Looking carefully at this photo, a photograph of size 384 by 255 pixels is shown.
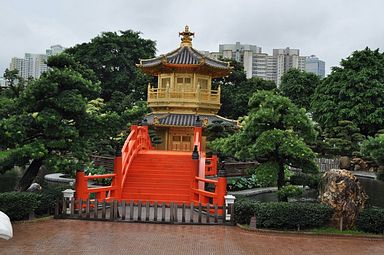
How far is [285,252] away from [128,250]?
3516mm

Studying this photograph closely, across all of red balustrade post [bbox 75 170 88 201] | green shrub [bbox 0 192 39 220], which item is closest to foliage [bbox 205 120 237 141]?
red balustrade post [bbox 75 170 88 201]

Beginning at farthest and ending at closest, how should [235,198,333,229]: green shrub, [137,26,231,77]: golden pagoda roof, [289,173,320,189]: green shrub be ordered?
1. [137,26,231,77]: golden pagoda roof
2. [289,173,320,189]: green shrub
3. [235,198,333,229]: green shrub

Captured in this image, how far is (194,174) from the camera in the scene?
50.4 feet

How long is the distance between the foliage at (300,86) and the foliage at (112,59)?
51.0 feet

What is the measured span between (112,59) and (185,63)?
19.9 meters

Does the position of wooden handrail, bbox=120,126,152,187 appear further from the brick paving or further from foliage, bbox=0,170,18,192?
foliage, bbox=0,170,18,192

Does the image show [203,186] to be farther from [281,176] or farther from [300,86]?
[300,86]

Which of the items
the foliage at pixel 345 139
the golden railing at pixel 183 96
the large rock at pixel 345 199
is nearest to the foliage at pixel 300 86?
the foliage at pixel 345 139

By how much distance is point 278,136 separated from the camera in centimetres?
1238

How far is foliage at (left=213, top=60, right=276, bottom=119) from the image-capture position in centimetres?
3834

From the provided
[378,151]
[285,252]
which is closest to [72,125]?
[285,252]

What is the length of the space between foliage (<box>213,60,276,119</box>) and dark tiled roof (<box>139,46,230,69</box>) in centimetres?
1224

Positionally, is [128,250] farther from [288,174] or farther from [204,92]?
[204,92]

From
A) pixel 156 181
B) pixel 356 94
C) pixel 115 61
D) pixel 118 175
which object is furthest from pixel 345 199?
pixel 115 61
